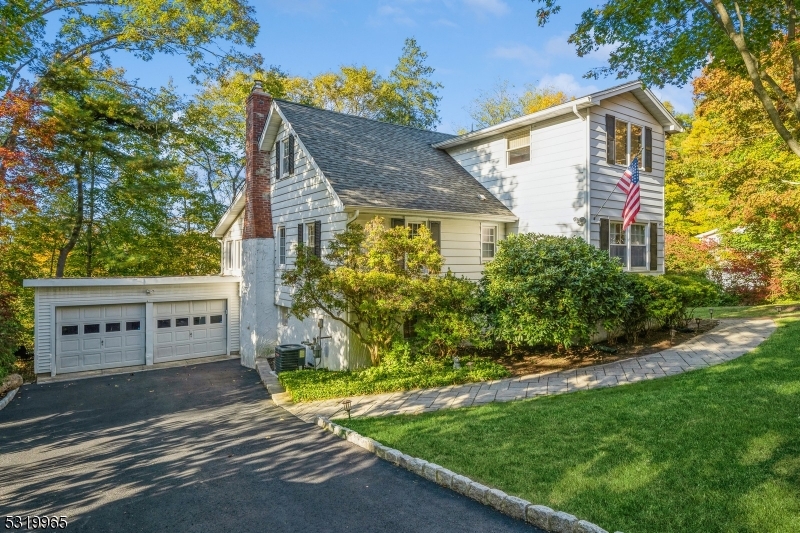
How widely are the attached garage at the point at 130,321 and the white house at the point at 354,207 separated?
38 millimetres

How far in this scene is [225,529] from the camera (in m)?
4.46

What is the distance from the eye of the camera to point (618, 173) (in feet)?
41.3

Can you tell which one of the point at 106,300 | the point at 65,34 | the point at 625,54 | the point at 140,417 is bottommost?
the point at 140,417

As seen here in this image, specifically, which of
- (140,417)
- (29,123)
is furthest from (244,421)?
(29,123)

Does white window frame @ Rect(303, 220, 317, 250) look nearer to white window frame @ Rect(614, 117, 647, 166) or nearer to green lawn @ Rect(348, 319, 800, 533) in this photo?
green lawn @ Rect(348, 319, 800, 533)

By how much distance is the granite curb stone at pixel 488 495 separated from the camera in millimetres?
3971

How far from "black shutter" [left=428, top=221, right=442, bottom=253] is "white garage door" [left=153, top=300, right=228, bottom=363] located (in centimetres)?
899

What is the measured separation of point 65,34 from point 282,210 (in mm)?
13257

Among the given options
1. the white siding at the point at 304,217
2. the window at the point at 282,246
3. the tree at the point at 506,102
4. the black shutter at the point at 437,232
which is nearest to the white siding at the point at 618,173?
the black shutter at the point at 437,232

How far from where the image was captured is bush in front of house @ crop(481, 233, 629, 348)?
382 inches

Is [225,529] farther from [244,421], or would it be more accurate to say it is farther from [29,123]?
[29,123]

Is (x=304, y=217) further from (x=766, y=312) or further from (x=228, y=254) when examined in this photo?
(x=766, y=312)

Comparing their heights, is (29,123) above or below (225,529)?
above

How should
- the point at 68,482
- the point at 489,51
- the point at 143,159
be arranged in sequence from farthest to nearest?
the point at 143,159 < the point at 489,51 < the point at 68,482
